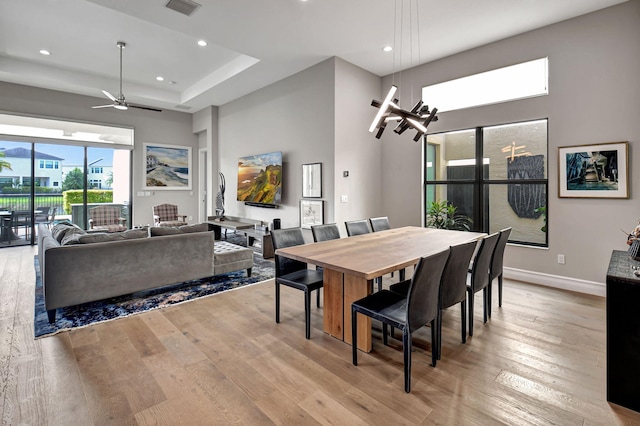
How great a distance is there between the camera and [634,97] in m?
3.54

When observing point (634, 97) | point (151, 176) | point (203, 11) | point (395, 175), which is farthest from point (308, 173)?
point (151, 176)

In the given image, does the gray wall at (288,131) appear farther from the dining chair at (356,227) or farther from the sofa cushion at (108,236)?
the sofa cushion at (108,236)

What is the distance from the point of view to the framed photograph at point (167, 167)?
A: 330 inches

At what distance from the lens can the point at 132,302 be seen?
3523mm

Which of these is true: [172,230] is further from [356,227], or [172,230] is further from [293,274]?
[356,227]

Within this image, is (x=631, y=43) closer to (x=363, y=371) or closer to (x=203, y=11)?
(x=363, y=371)

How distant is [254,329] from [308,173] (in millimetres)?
3172

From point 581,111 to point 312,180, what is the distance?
12.4ft

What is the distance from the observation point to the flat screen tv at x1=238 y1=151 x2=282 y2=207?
608 cm

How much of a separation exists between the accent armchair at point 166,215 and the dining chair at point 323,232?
5.31m

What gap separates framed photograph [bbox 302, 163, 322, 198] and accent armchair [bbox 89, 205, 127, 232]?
4.26 m

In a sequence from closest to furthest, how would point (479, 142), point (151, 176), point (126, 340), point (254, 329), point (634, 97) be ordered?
point (126, 340) → point (254, 329) → point (634, 97) → point (479, 142) → point (151, 176)

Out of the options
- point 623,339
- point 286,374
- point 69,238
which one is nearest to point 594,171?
point 623,339

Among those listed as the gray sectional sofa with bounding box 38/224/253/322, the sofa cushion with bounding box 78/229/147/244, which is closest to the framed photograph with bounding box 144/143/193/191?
the gray sectional sofa with bounding box 38/224/253/322
